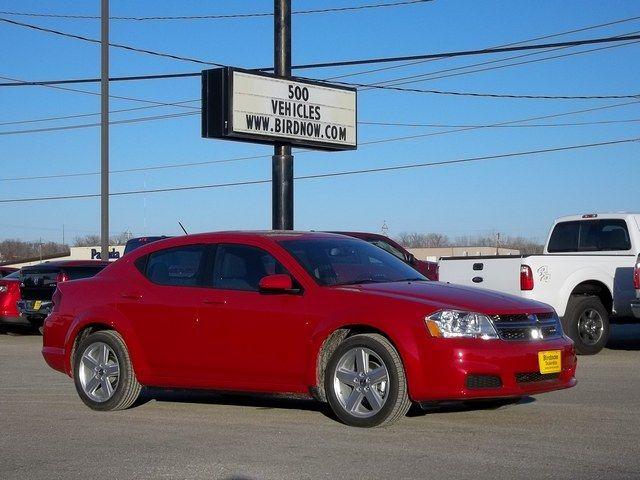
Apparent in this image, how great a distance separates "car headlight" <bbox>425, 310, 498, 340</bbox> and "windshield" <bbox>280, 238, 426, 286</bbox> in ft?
3.52

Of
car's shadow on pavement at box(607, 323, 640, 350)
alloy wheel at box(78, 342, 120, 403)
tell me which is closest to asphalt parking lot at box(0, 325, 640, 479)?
alloy wheel at box(78, 342, 120, 403)

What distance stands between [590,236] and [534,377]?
29.0 feet

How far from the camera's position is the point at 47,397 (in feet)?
36.1

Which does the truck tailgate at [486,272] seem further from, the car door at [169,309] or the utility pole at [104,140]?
the utility pole at [104,140]

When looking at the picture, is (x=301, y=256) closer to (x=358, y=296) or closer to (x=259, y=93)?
(x=358, y=296)

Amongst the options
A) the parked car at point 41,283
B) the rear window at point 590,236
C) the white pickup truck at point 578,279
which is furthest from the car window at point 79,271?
the rear window at point 590,236

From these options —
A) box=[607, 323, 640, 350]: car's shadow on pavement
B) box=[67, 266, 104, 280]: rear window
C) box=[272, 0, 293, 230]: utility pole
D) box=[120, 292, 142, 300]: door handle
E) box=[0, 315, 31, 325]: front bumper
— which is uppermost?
box=[272, 0, 293, 230]: utility pole

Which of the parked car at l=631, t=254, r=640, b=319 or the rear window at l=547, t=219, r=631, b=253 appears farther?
the rear window at l=547, t=219, r=631, b=253

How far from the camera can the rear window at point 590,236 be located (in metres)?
16.5

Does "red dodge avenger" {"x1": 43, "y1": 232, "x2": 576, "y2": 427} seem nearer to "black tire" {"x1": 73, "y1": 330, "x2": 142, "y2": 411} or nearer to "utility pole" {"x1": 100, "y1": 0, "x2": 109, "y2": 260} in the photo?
"black tire" {"x1": 73, "y1": 330, "x2": 142, "y2": 411}

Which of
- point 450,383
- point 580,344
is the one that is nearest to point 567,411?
point 450,383

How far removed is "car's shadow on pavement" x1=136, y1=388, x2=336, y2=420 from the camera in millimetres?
9969

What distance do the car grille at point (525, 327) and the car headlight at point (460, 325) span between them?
90mm

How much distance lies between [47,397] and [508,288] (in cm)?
668
